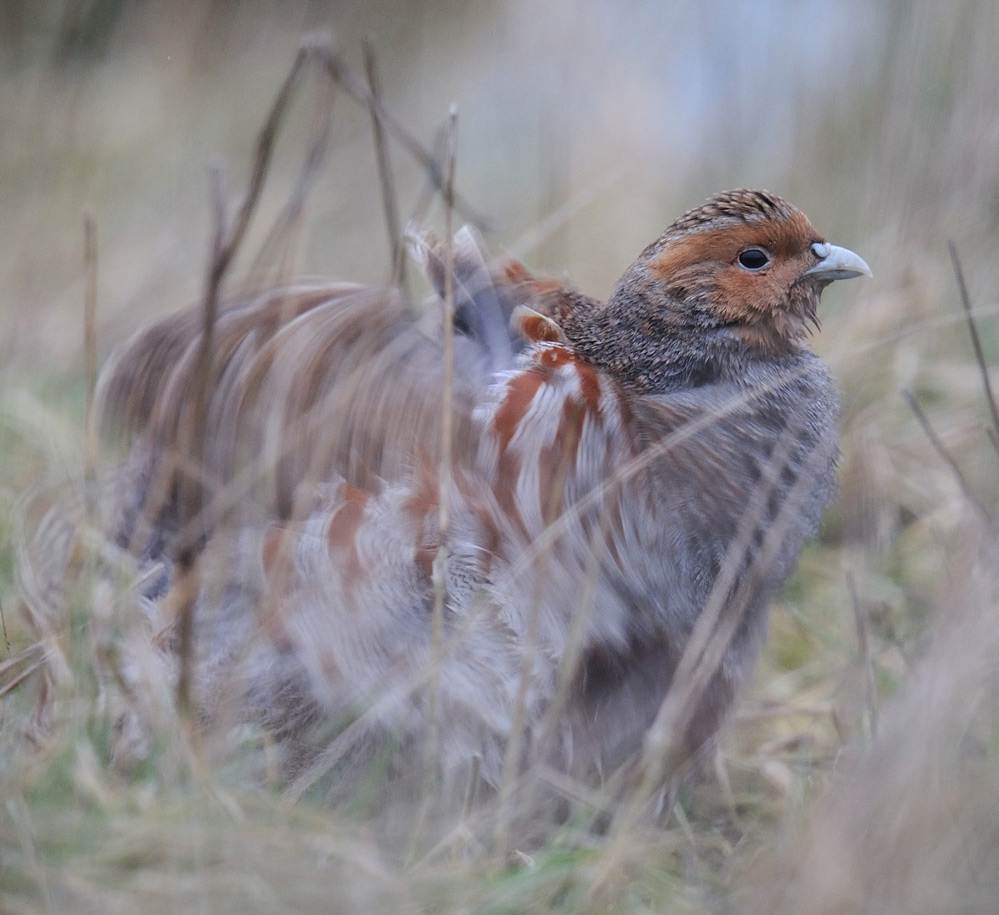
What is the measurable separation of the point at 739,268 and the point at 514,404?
659mm

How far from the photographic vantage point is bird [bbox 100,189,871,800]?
2311mm

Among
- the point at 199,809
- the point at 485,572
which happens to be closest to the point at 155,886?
the point at 199,809

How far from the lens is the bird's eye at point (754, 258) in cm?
251

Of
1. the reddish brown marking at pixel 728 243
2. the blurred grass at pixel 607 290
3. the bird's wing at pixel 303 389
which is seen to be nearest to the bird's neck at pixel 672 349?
the reddish brown marking at pixel 728 243

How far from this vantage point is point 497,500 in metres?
2.36

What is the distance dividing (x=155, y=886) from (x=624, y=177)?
5316 millimetres

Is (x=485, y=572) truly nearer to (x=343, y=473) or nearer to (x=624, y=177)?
(x=343, y=473)

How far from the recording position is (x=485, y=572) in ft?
7.62

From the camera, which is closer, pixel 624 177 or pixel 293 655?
pixel 293 655

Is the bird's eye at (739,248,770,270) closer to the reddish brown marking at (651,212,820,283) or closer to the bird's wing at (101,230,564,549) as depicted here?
the reddish brown marking at (651,212,820,283)

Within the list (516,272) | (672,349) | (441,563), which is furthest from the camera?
(516,272)

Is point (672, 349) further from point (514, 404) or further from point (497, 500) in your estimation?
point (497, 500)

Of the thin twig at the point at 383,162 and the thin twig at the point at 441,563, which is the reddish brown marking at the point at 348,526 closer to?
the thin twig at the point at 441,563

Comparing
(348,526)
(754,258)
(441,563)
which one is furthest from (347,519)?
(754,258)
